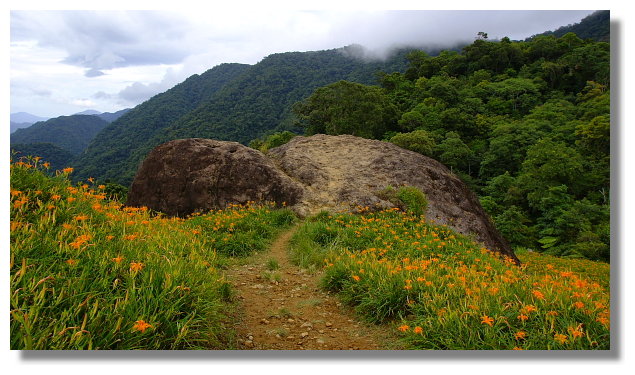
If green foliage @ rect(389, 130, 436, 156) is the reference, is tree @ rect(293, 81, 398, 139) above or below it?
above

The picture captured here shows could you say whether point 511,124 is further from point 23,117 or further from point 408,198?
point 23,117

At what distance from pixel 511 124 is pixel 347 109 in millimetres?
15130

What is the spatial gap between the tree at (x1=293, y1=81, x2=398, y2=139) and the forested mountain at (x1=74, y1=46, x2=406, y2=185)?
15.8 metres

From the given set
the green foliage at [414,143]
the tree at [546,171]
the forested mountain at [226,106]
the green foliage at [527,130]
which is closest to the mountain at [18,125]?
the green foliage at [527,130]

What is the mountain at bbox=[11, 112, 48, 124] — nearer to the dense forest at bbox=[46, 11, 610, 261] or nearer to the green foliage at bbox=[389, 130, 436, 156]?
the dense forest at bbox=[46, 11, 610, 261]

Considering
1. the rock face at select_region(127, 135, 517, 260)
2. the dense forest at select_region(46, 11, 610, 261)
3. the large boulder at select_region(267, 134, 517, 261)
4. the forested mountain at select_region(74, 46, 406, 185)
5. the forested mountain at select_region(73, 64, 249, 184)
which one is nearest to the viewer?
the large boulder at select_region(267, 134, 517, 261)

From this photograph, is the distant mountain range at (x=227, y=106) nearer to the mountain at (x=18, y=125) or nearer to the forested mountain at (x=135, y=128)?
the forested mountain at (x=135, y=128)

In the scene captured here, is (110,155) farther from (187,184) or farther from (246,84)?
(187,184)

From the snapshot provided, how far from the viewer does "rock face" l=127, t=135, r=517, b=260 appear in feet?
28.5

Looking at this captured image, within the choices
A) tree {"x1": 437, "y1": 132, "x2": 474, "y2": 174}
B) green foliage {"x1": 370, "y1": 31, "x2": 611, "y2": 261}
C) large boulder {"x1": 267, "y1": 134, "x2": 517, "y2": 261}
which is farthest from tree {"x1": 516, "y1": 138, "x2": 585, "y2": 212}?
large boulder {"x1": 267, "y1": 134, "x2": 517, "y2": 261}

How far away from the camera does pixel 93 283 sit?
2.51 metres

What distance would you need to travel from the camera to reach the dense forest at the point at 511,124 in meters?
14.4

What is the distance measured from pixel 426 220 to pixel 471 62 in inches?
2045
